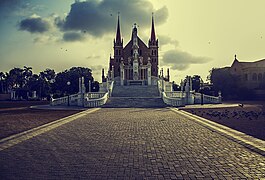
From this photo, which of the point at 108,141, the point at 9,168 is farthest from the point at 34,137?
the point at 9,168

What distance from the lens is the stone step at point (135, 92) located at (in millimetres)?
44719

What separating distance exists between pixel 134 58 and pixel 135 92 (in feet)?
82.1

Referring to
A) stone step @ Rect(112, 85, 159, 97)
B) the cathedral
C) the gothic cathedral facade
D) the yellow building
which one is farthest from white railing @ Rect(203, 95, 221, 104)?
the gothic cathedral facade

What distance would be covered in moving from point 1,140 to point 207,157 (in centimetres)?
782

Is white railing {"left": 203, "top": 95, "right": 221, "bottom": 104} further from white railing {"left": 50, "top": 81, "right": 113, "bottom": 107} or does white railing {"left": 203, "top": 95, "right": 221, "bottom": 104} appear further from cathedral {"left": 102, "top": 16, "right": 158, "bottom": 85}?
cathedral {"left": 102, "top": 16, "right": 158, "bottom": 85}

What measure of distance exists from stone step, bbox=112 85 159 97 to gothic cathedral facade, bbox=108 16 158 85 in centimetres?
1739

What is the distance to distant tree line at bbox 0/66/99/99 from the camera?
76.2m

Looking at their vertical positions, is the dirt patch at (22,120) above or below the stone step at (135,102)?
below

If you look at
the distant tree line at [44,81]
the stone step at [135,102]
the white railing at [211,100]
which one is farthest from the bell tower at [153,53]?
the stone step at [135,102]

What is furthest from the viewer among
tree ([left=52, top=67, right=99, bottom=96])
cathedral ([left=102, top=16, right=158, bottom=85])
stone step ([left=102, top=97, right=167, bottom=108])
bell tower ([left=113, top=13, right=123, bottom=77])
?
bell tower ([left=113, top=13, right=123, bottom=77])

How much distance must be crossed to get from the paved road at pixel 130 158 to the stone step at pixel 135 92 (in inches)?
1358

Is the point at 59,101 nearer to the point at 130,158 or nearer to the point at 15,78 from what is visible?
the point at 130,158

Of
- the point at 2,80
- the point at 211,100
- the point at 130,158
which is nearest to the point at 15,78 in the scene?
the point at 2,80

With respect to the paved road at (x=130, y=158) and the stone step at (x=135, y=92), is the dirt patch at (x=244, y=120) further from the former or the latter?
the stone step at (x=135, y=92)
